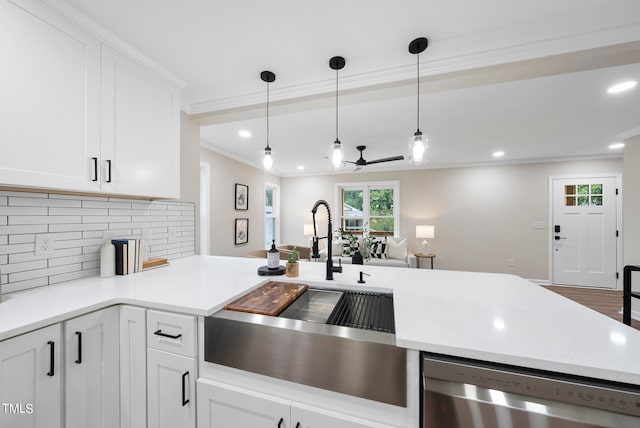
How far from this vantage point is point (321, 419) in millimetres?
831

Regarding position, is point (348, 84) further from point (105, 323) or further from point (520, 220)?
point (520, 220)

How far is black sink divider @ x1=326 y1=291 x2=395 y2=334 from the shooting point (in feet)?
3.44

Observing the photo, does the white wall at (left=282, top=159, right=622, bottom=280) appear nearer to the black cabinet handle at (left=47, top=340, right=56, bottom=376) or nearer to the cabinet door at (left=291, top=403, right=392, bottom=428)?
the cabinet door at (left=291, top=403, right=392, bottom=428)

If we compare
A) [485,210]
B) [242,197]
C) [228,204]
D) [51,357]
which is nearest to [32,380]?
[51,357]

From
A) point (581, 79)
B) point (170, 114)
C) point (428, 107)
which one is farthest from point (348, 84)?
point (581, 79)

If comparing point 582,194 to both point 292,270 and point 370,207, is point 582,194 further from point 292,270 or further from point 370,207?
point 292,270

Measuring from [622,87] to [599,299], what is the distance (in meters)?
3.52

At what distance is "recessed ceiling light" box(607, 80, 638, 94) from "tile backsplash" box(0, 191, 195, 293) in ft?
13.4

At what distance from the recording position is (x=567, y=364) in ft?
2.09

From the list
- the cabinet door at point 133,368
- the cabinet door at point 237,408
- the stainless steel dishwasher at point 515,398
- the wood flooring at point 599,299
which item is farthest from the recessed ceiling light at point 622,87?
the cabinet door at point 133,368

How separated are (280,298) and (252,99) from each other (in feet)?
5.51

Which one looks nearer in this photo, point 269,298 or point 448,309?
point 448,309

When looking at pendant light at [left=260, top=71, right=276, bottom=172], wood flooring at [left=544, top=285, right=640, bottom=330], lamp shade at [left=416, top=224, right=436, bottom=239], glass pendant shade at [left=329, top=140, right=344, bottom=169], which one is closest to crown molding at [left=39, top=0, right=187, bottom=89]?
pendant light at [left=260, top=71, right=276, bottom=172]

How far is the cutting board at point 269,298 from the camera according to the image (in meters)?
1.04
